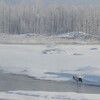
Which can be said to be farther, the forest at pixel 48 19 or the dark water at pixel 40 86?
the forest at pixel 48 19

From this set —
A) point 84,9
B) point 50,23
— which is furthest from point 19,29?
point 84,9

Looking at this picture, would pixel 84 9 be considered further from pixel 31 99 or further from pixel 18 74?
pixel 31 99

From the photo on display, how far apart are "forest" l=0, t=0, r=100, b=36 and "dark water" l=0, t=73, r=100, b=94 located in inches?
2557

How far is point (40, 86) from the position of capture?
1352 cm

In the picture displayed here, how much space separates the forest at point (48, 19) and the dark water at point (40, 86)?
6494 cm

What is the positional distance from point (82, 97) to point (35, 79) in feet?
21.6

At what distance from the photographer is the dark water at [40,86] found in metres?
12.7

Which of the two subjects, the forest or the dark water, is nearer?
the dark water

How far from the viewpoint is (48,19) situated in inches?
3253

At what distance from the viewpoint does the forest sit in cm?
8062

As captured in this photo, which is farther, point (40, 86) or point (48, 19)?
point (48, 19)

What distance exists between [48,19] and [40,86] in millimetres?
69596

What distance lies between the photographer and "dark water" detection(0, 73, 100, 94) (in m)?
12.7

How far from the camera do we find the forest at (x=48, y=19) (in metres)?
80.6
